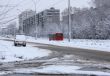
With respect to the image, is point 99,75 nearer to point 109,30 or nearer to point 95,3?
point 109,30

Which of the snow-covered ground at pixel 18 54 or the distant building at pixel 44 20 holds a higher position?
the distant building at pixel 44 20

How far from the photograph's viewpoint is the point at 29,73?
13242mm

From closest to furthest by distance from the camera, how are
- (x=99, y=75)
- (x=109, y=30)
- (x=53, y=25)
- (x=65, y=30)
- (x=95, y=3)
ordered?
1. (x=99, y=75)
2. (x=109, y=30)
3. (x=95, y=3)
4. (x=65, y=30)
5. (x=53, y=25)

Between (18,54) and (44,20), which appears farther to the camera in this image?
(44,20)

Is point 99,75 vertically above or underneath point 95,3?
underneath

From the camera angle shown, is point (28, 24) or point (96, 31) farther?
point (28, 24)

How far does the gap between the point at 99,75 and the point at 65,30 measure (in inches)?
4361

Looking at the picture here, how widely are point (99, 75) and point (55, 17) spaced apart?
5911 inches

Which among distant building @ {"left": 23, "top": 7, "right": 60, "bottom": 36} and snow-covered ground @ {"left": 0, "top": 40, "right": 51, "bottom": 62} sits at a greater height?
distant building @ {"left": 23, "top": 7, "right": 60, "bottom": 36}

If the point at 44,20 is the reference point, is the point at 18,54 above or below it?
below

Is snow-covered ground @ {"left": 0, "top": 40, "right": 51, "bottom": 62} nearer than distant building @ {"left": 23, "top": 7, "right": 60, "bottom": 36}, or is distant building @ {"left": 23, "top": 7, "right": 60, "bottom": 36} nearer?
snow-covered ground @ {"left": 0, "top": 40, "right": 51, "bottom": 62}

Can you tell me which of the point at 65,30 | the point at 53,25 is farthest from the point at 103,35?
the point at 53,25

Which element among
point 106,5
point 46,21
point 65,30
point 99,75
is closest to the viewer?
point 99,75

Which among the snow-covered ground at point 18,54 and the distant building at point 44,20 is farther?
the distant building at point 44,20
